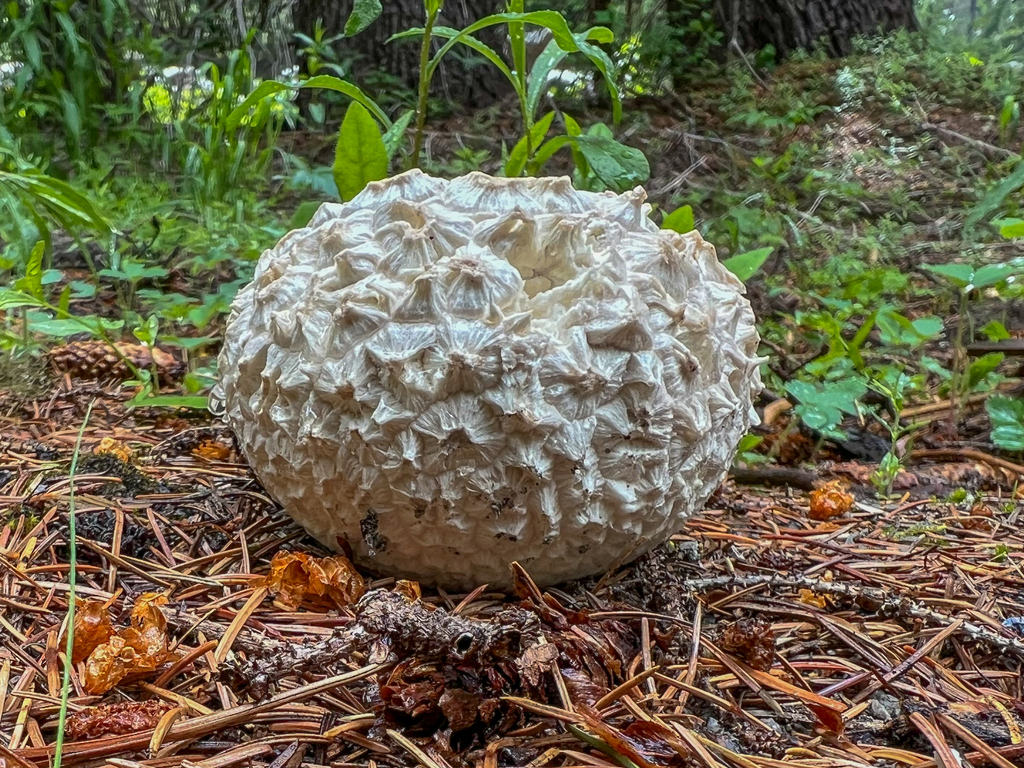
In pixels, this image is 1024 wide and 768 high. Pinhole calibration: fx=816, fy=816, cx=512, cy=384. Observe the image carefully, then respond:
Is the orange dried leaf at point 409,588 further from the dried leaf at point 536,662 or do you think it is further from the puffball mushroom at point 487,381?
the dried leaf at point 536,662

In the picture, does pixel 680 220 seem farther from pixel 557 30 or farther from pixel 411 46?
pixel 411 46

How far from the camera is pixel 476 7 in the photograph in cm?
511

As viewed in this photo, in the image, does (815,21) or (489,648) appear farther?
(815,21)

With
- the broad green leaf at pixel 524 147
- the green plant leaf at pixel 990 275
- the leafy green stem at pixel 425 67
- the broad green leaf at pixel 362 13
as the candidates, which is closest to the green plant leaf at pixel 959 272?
the green plant leaf at pixel 990 275

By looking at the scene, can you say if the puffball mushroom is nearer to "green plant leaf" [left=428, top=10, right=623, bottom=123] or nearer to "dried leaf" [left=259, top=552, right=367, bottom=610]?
"dried leaf" [left=259, top=552, right=367, bottom=610]

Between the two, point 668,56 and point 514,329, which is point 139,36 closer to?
point 668,56

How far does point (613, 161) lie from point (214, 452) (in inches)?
52.3

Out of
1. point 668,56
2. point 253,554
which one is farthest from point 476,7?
point 253,554

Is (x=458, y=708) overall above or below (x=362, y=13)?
below

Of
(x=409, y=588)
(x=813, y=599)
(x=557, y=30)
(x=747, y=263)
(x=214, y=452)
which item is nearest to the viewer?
(x=409, y=588)

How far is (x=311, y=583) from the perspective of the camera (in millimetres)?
1493

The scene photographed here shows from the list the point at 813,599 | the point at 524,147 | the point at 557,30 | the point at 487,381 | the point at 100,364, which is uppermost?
the point at 557,30

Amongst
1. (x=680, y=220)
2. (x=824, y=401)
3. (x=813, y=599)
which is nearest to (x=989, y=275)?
(x=824, y=401)

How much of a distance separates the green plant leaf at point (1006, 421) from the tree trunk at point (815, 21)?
3.37 meters
